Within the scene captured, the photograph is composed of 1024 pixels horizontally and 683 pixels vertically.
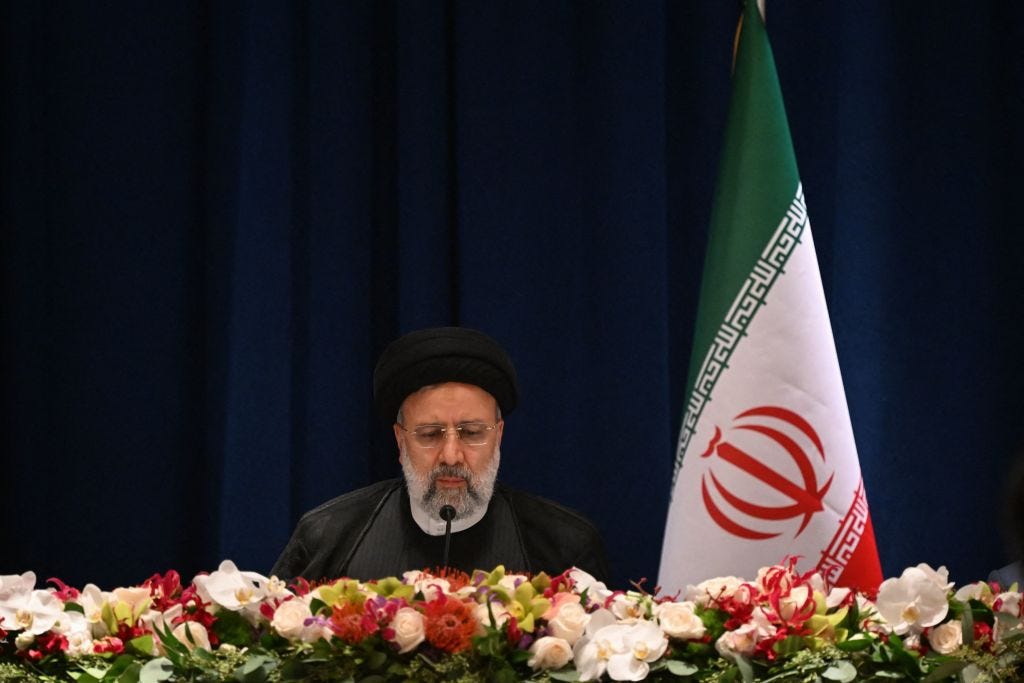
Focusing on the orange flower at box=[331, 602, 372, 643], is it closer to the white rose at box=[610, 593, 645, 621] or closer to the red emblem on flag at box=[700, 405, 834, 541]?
the white rose at box=[610, 593, 645, 621]

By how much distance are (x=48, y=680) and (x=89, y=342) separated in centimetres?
210

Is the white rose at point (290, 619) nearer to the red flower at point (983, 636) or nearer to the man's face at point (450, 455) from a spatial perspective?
the red flower at point (983, 636)

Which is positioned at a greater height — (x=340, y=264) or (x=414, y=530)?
(x=340, y=264)

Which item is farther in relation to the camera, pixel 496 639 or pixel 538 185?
pixel 538 185

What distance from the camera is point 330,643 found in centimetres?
152

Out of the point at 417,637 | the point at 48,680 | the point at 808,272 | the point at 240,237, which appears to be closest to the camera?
the point at 417,637

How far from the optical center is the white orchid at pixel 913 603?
5.08ft

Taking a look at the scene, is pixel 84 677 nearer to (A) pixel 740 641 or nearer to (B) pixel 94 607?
(B) pixel 94 607

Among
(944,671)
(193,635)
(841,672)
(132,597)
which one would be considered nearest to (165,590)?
(132,597)

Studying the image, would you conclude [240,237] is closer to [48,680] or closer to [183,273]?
[183,273]

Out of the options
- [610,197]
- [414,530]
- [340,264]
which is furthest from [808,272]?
[340,264]

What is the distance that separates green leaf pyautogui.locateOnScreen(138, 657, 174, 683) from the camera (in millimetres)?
1521

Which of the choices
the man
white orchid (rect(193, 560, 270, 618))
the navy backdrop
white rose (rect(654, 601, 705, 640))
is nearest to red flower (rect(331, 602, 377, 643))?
white orchid (rect(193, 560, 270, 618))

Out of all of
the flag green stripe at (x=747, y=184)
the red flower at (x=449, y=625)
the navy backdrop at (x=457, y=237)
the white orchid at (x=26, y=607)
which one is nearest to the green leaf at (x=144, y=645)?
the white orchid at (x=26, y=607)
